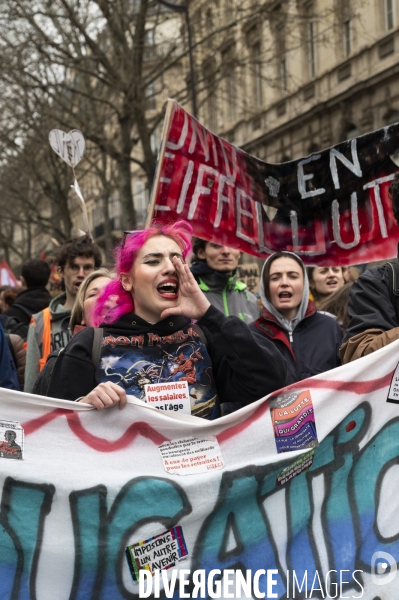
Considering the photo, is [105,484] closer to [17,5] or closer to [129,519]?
[129,519]

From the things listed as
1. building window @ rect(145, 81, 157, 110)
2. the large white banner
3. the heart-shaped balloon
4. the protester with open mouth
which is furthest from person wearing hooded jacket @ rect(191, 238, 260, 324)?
building window @ rect(145, 81, 157, 110)

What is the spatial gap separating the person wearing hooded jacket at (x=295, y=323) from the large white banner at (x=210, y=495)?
1.26m

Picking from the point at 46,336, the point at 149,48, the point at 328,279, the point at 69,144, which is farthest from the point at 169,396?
the point at 149,48

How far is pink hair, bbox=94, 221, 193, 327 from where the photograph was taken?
346cm

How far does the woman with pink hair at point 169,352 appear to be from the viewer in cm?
325

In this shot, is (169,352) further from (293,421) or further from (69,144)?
(69,144)

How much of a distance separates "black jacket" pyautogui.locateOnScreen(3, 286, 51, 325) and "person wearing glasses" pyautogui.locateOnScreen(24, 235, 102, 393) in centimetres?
134

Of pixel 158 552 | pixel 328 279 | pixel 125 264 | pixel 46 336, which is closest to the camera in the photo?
pixel 158 552

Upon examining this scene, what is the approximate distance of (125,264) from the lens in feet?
11.4

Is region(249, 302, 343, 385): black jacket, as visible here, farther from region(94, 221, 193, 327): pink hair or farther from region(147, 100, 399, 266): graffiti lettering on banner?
region(94, 221, 193, 327): pink hair

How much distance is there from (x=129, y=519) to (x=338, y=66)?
22943 millimetres

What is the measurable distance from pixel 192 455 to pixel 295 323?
5.38ft

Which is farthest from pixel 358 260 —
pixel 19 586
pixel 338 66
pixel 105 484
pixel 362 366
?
Result: pixel 338 66

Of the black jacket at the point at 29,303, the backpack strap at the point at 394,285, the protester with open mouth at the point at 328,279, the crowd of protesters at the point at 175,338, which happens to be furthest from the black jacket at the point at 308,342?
the black jacket at the point at 29,303
